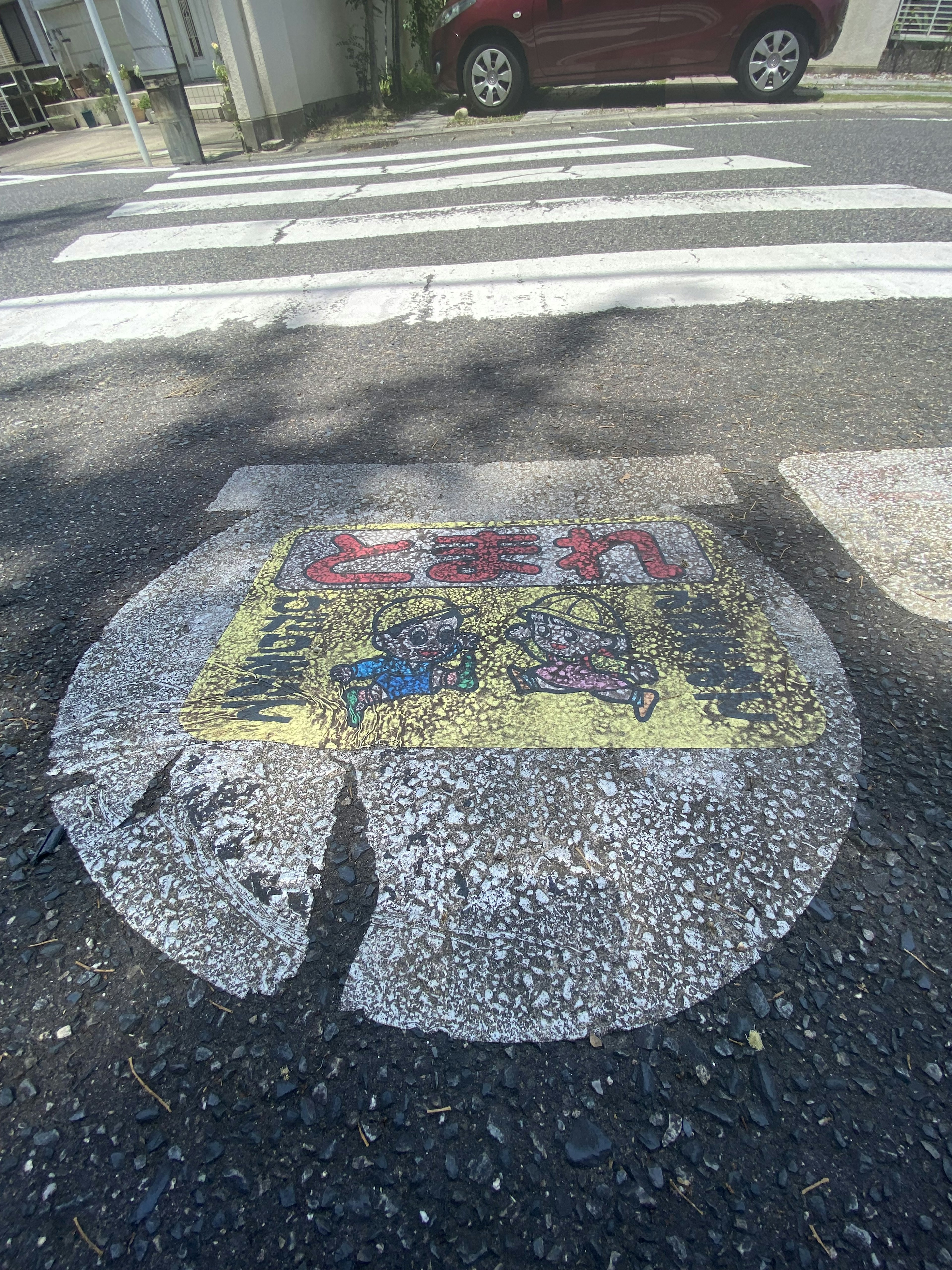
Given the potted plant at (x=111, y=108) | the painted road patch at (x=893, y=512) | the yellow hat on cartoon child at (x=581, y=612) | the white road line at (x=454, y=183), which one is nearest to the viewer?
the yellow hat on cartoon child at (x=581, y=612)

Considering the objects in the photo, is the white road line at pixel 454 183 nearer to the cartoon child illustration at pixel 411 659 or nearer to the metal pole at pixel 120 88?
the metal pole at pixel 120 88

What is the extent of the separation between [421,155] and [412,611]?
779cm

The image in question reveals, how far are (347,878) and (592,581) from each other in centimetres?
119

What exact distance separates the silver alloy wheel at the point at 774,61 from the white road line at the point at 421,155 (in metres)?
1.41

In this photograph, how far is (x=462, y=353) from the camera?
362cm

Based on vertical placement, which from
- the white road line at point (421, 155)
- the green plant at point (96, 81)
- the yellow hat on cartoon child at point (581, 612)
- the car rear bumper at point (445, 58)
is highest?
the car rear bumper at point (445, 58)

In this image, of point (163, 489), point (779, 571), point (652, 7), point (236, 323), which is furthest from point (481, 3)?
point (779, 571)

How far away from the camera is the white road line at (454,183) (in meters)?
5.93

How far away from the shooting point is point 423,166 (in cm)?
707

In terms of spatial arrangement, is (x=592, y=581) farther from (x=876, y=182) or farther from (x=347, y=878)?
(x=876, y=182)

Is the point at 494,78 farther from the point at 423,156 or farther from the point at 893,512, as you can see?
the point at 893,512

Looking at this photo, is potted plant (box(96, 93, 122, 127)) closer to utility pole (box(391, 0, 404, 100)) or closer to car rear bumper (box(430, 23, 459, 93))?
utility pole (box(391, 0, 404, 100))

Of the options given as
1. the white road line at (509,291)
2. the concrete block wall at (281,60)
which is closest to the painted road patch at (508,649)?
→ the white road line at (509,291)

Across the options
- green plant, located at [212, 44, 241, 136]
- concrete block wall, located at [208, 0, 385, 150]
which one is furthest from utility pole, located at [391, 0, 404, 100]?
green plant, located at [212, 44, 241, 136]
